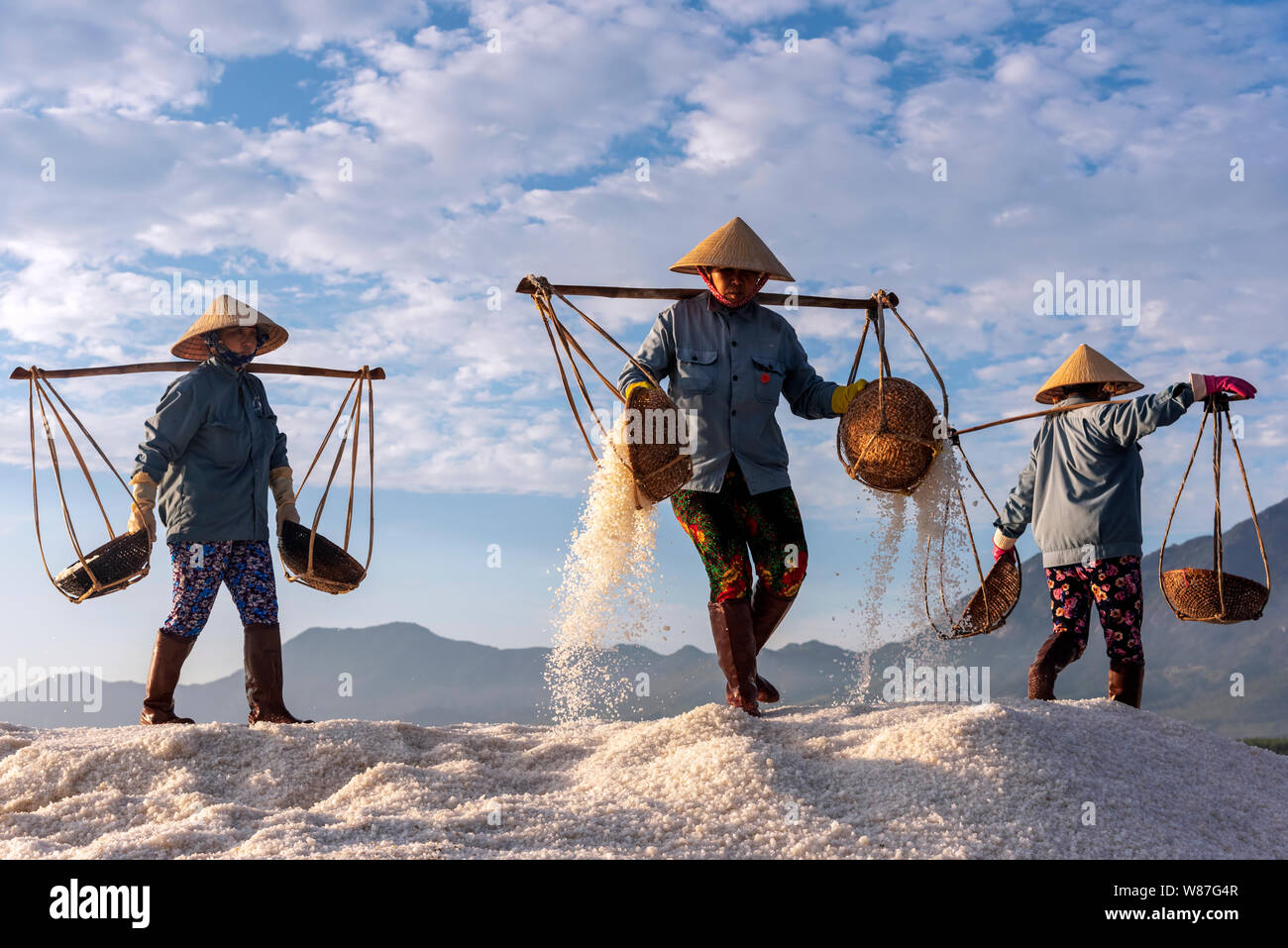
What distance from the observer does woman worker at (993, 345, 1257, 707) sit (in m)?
4.35

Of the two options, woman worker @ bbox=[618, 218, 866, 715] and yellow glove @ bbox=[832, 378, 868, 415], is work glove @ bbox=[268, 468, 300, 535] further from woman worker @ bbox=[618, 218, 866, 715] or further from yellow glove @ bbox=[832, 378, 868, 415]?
yellow glove @ bbox=[832, 378, 868, 415]

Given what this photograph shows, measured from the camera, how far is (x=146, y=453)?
14.3 ft

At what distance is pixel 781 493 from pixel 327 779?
6.46 ft

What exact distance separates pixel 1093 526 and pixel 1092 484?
0.17 metres

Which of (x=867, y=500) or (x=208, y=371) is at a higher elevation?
(x=208, y=371)

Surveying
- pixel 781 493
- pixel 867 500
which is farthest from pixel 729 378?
pixel 867 500

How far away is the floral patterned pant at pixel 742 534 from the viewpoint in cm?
399

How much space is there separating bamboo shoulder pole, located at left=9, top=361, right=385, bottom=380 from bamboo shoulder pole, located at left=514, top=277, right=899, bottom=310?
4.01 feet

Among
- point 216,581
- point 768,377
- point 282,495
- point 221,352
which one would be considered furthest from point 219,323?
point 768,377

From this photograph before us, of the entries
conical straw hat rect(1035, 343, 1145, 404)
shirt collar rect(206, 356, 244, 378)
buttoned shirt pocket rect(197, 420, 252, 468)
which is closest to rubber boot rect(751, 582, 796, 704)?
conical straw hat rect(1035, 343, 1145, 404)

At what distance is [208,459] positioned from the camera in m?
4.45

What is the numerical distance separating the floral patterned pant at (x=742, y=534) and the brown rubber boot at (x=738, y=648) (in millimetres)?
51
